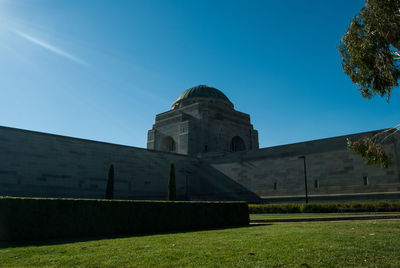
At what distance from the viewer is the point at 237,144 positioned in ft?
165

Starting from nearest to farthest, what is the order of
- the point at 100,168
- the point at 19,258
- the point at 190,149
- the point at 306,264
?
the point at 306,264
the point at 19,258
the point at 100,168
the point at 190,149

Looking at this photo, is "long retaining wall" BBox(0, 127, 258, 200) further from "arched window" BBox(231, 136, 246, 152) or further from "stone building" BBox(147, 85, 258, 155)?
"arched window" BBox(231, 136, 246, 152)

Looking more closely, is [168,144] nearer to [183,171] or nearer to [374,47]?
[183,171]

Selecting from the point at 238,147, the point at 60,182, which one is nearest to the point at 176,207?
the point at 60,182

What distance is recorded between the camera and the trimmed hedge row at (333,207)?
21.0 metres

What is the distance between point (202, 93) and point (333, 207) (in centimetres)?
3183

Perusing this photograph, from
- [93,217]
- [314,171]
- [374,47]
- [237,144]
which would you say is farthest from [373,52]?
[237,144]

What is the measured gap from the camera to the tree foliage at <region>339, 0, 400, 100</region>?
12.1m

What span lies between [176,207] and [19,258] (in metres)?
6.97

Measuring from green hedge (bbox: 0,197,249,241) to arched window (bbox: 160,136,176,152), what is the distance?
3470 centimetres

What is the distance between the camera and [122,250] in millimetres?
7352

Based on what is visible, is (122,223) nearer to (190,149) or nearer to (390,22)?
(390,22)

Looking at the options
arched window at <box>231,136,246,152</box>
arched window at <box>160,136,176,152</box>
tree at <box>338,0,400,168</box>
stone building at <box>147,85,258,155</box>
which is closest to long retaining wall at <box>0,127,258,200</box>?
stone building at <box>147,85,258,155</box>

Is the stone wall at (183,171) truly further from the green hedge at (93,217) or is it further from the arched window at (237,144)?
the green hedge at (93,217)
